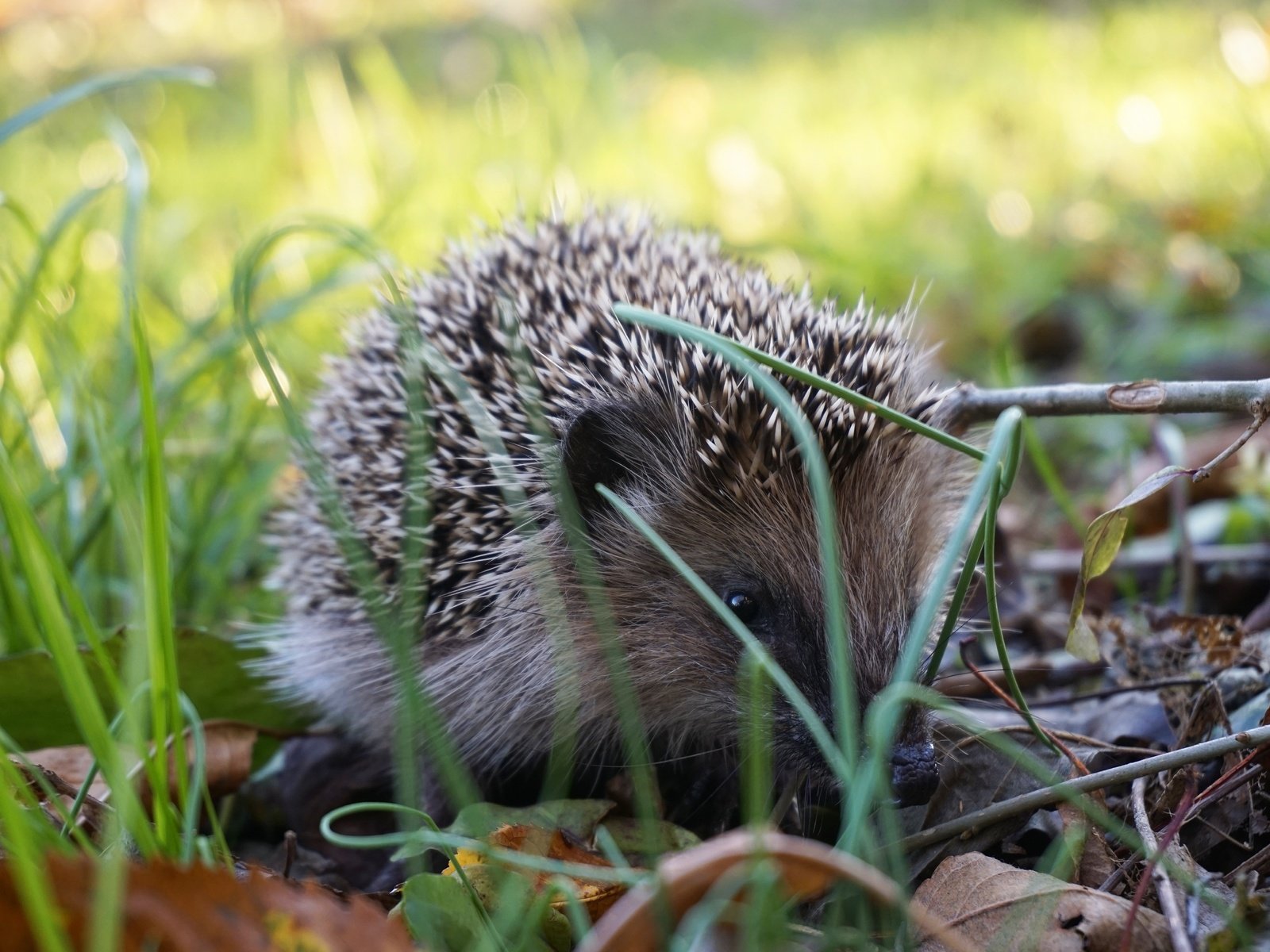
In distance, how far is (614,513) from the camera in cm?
253

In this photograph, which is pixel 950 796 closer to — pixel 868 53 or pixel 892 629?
pixel 892 629

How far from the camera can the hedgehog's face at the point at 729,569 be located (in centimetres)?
224

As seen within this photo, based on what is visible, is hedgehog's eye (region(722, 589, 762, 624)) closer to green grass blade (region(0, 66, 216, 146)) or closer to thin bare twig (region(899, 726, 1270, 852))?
thin bare twig (region(899, 726, 1270, 852))

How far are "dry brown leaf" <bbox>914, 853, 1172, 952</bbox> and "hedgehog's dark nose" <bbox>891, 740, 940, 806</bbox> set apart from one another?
201 millimetres

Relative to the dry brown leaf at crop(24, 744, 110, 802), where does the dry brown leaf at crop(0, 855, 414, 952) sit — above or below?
above

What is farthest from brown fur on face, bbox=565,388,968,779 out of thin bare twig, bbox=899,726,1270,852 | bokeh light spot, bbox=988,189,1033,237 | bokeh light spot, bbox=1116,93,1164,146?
bokeh light spot, bbox=1116,93,1164,146

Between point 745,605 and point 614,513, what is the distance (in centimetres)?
37

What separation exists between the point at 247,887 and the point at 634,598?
4.33 ft

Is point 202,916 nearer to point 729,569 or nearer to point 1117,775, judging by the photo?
point 1117,775

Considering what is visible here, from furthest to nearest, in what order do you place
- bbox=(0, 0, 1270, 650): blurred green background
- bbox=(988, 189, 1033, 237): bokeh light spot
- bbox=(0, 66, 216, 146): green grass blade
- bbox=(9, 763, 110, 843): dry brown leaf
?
bbox=(988, 189, 1033, 237): bokeh light spot
bbox=(0, 0, 1270, 650): blurred green background
bbox=(0, 66, 216, 146): green grass blade
bbox=(9, 763, 110, 843): dry brown leaf

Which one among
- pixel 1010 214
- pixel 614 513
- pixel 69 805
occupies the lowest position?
pixel 69 805

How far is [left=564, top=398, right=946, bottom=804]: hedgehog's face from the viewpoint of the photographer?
2.24 m

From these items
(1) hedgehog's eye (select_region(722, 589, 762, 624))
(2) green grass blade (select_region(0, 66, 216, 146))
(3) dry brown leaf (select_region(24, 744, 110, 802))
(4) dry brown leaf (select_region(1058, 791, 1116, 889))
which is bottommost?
(4) dry brown leaf (select_region(1058, 791, 1116, 889))

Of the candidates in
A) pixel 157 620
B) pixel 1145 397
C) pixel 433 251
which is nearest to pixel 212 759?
pixel 157 620
